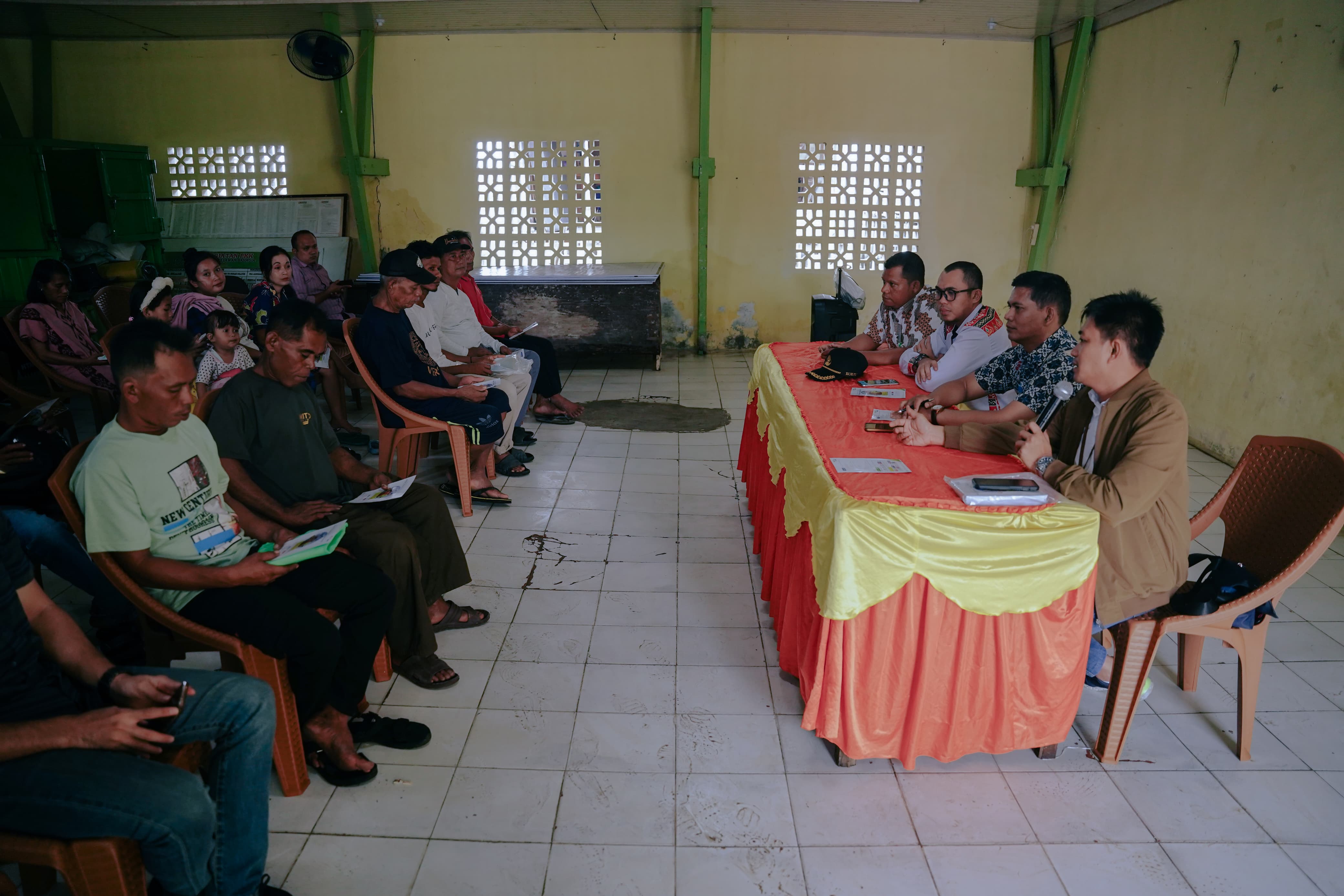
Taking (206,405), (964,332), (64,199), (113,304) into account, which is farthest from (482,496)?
(64,199)

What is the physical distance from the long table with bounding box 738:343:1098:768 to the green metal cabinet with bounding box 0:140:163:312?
21.9 feet

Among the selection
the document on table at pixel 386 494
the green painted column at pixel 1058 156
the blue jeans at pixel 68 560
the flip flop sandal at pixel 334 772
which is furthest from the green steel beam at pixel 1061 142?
the blue jeans at pixel 68 560

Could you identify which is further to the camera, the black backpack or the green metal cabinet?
the green metal cabinet

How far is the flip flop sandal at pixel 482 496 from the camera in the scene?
4.16 meters

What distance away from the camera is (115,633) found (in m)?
2.67

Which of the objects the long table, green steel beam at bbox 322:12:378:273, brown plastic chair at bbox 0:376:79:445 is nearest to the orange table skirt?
the long table

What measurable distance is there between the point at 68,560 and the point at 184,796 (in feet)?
4.92

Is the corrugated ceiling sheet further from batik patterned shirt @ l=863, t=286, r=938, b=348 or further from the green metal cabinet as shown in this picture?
batik patterned shirt @ l=863, t=286, r=938, b=348

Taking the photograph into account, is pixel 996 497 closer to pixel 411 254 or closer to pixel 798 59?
pixel 411 254

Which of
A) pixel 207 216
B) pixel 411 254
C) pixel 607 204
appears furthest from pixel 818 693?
pixel 207 216

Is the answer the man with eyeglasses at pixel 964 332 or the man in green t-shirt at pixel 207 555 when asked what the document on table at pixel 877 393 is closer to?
the man with eyeglasses at pixel 964 332

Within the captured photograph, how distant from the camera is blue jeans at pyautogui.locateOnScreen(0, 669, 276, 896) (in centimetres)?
145

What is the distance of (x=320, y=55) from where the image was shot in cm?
571

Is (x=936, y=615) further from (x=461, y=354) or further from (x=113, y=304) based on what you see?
(x=113, y=304)
